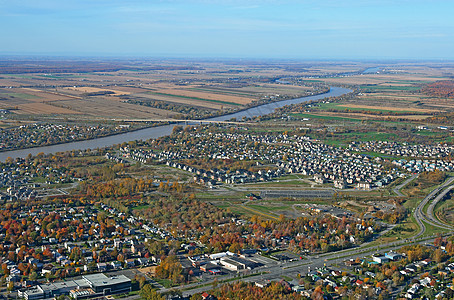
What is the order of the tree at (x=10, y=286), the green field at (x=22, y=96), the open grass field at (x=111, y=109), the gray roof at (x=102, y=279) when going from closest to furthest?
the tree at (x=10, y=286), the gray roof at (x=102, y=279), the open grass field at (x=111, y=109), the green field at (x=22, y=96)

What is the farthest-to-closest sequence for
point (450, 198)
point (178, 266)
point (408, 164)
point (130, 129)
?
point (130, 129) → point (408, 164) → point (450, 198) → point (178, 266)

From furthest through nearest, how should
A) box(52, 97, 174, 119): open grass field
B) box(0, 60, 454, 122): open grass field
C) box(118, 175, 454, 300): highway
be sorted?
1. box(0, 60, 454, 122): open grass field
2. box(52, 97, 174, 119): open grass field
3. box(118, 175, 454, 300): highway

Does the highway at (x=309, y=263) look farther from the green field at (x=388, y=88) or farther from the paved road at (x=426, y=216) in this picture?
the green field at (x=388, y=88)

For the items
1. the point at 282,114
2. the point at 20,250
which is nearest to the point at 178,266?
the point at 20,250

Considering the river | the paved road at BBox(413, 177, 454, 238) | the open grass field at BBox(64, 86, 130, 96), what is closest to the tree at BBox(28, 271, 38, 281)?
the paved road at BBox(413, 177, 454, 238)

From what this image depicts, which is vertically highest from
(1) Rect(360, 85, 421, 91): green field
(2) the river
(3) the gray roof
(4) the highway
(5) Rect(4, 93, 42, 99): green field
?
(1) Rect(360, 85, 421, 91): green field

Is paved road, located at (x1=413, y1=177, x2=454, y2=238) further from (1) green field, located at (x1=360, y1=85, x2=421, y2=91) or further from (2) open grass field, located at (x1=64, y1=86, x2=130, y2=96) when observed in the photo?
(1) green field, located at (x1=360, y1=85, x2=421, y2=91)

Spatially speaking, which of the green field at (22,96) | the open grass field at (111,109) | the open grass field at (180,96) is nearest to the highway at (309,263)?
the open grass field at (180,96)

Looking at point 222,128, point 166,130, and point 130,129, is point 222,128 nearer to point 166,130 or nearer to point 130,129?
point 166,130

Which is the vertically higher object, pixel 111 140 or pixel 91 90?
pixel 91 90

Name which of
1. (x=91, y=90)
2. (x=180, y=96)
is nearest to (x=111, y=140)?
(x=180, y=96)

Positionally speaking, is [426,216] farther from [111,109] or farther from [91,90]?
[91,90]
